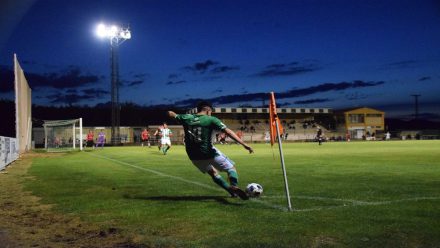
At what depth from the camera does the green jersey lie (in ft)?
26.1

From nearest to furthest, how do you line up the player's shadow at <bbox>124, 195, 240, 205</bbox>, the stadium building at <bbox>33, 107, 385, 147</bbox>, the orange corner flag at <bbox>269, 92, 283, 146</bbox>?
1. the orange corner flag at <bbox>269, 92, 283, 146</bbox>
2. the player's shadow at <bbox>124, 195, 240, 205</bbox>
3. the stadium building at <bbox>33, 107, 385, 147</bbox>

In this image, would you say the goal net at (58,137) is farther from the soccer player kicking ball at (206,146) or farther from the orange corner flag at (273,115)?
the orange corner flag at (273,115)

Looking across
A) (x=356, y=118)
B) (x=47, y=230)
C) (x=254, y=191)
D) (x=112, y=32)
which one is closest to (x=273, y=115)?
(x=254, y=191)

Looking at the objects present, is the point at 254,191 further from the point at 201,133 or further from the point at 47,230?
the point at 47,230

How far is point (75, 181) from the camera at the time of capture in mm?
12664

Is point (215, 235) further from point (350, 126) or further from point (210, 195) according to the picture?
point (350, 126)

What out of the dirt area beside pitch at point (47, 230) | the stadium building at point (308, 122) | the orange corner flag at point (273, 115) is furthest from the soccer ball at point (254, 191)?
the stadium building at point (308, 122)

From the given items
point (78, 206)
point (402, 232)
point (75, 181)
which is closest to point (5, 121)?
point (75, 181)

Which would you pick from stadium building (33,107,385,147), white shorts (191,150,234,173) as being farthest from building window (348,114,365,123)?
white shorts (191,150,234,173)

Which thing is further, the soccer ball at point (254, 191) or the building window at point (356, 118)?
the building window at point (356, 118)

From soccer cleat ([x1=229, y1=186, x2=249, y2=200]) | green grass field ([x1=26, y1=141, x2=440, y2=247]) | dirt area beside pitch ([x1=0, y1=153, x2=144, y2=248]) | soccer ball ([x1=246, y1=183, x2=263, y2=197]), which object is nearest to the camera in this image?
green grass field ([x1=26, y1=141, x2=440, y2=247])

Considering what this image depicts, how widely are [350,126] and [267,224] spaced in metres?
84.5

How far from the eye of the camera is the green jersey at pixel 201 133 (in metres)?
7.95

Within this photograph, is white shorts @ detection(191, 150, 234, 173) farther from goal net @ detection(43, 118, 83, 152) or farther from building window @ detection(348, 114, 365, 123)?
building window @ detection(348, 114, 365, 123)
